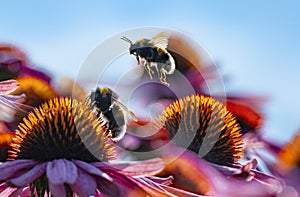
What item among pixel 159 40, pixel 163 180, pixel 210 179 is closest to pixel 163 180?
pixel 163 180

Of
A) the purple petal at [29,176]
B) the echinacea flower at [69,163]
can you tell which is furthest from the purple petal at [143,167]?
the purple petal at [29,176]

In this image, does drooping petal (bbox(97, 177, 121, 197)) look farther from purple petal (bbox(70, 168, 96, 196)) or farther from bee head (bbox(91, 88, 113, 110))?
bee head (bbox(91, 88, 113, 110))

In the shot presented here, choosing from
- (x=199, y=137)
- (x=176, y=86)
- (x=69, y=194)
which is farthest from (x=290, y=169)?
(x=176, y=86)

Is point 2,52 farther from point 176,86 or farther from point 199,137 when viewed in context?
point 199,137

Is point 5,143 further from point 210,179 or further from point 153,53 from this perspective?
point 210,179

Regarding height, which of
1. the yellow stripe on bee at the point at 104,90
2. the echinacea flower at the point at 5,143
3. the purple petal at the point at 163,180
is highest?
the yellow stripe on bee at the point at 104,90

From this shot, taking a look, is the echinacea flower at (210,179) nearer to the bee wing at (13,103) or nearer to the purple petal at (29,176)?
the purple petal at (29,176)
